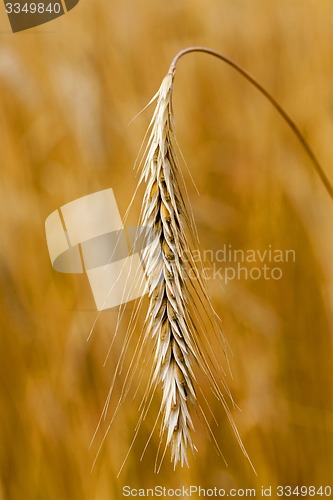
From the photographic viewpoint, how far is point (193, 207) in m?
0.76

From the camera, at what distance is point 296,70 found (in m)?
0.72

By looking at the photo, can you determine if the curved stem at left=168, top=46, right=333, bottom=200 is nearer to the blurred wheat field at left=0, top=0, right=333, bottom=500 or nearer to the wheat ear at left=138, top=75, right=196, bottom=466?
the blurred wheat field at left=0, top=0, right=333, bottom=500

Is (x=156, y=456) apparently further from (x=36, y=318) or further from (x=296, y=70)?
(x=296, y=70)

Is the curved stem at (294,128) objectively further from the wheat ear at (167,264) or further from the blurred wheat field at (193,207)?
the wheat ear at (167,264)

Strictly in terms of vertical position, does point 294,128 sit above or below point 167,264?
above

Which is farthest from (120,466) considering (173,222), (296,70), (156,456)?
(296,70)

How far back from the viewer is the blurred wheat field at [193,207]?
2.37 ft

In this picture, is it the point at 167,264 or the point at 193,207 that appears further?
the point at 193,207

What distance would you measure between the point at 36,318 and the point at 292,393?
433mm

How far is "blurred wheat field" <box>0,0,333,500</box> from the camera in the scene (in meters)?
0.72

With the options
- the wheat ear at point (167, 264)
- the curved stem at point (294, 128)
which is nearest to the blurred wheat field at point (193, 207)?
the curved stem at point (294, 128)

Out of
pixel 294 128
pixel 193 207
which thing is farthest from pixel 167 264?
pixel 294 128

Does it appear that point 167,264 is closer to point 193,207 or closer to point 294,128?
point 193,207

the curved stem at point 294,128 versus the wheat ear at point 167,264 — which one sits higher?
the curved stem at point 294,128
